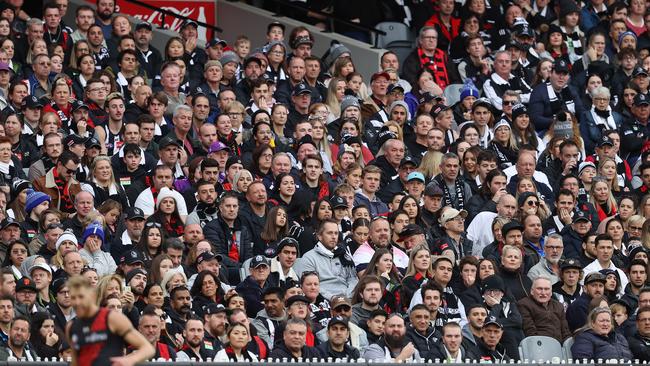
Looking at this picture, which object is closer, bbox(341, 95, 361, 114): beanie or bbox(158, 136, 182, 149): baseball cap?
bbox(158, 136, 182, 149): baseball cap

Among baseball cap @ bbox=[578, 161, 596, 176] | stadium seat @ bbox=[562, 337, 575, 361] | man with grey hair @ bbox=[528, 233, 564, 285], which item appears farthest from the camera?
baseball cap @ bbox=[578, 161, 596, 176]

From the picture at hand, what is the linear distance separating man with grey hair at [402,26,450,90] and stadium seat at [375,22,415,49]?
150cm

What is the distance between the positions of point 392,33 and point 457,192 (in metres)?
5.88

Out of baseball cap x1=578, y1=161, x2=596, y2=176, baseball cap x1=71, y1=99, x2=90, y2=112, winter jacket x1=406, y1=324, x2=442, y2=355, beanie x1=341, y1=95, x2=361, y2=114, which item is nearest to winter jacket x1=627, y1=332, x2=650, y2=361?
winter jacket x1=406, y1=324, x2=442, y2=355

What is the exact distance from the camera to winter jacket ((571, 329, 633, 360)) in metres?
17.4

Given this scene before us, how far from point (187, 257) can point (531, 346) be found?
344 centimetres

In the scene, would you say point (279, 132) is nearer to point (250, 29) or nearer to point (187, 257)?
point (187, 257)

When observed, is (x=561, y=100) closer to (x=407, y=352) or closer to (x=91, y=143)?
(x=91, y=143)

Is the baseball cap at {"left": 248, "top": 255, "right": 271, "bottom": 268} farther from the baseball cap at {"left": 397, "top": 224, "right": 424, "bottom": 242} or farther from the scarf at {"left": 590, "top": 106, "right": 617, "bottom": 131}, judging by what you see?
the scarf at {"left": 590, "top": 106, "right": 617, "bottom": 131}

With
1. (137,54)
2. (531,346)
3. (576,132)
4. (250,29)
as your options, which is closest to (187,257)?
(531,346)

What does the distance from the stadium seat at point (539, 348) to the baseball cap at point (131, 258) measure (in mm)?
3728

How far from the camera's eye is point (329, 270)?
18.4 metres

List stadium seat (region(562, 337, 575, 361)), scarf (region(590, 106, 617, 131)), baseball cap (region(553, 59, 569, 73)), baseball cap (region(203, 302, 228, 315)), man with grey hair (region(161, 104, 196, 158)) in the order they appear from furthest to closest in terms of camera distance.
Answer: baseball cap (region(553, 59, 569, 73))
scarf (region(590, 106, 617, 131))
man with grey hair (region(161, 104, 196, 158))
stadium seat (region(562, 337, 575, 361))
baseball cap (region(203, 302, 228, 315))

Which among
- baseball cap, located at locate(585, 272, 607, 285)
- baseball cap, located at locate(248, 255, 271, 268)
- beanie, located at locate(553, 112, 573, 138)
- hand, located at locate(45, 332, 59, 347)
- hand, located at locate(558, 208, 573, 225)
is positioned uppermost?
hand, located at locate(45, 332, 59, 347)
